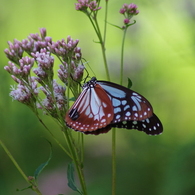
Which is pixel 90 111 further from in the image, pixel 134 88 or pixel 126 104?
pixel 134 88

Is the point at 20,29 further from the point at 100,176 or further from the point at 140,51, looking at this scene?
the point at 100,176

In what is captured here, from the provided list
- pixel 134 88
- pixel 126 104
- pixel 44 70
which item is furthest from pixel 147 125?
pixel 134 88

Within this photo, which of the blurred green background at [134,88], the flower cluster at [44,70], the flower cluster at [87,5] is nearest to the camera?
the flower cluster at [44,70]

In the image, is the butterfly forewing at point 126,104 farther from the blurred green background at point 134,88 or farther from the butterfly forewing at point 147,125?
the blurred green background at point 134,88

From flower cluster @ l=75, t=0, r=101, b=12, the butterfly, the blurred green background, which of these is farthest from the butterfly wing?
the blurred green background

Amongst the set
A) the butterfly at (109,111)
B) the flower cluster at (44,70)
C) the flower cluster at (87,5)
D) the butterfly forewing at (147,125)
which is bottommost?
the butterfly forewing at (147,125)

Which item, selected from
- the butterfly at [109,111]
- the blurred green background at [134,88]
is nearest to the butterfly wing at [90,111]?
the butterfly at [109,111]
